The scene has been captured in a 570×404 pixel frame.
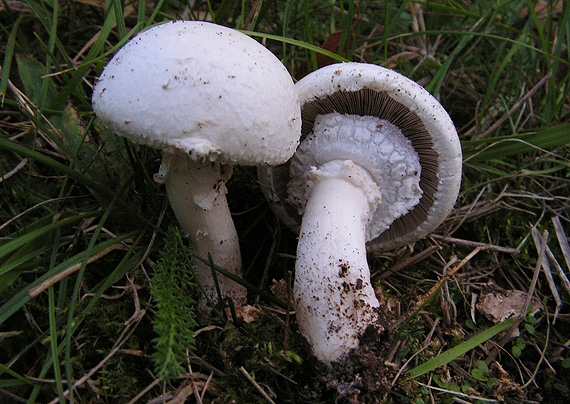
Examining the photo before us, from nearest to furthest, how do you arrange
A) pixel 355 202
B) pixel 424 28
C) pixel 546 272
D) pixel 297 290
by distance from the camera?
pixel 297 290
pixel 355 202
pixel 546 272
pixel 424 28

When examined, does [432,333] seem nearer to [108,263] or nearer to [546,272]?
[546,272]

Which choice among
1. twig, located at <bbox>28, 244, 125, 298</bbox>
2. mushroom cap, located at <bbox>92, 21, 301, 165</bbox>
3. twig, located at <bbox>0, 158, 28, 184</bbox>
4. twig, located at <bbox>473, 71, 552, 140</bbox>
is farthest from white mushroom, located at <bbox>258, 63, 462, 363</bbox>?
twig, located at <bbox>0, 158, 28, 184</bbox>

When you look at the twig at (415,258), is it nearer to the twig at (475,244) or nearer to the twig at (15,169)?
the twig at (475,244)

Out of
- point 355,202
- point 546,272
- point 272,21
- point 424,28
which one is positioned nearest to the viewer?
point 355,202

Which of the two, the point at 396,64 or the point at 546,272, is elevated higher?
the point at 396,64

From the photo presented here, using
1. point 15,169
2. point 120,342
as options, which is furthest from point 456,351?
point 15,169

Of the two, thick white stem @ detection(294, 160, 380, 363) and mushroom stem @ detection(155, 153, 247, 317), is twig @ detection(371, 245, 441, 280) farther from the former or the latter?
mushroom stem @ detection(155, 153, 247, 317)

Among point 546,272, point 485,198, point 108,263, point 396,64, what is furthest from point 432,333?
point 396,64
